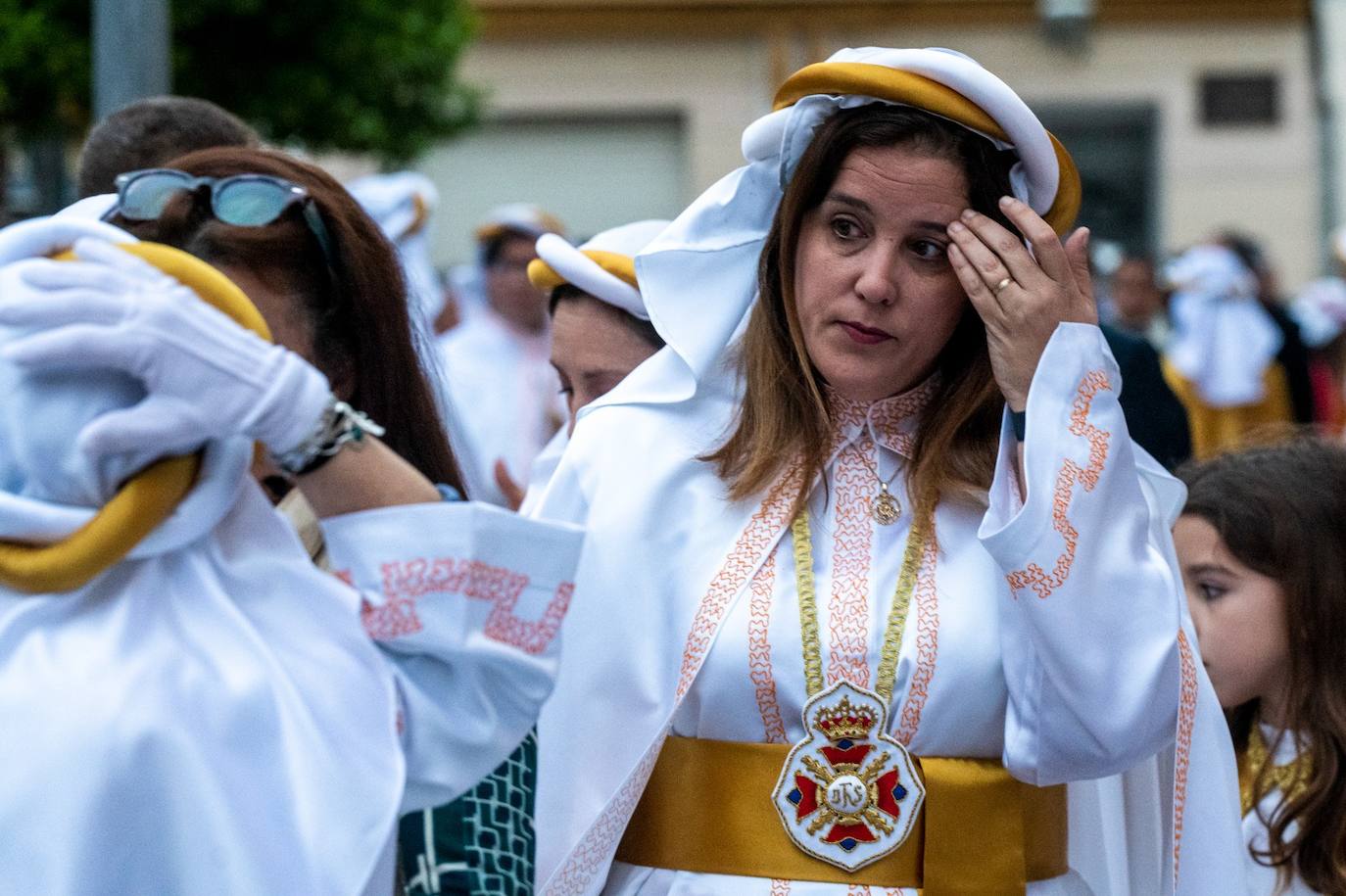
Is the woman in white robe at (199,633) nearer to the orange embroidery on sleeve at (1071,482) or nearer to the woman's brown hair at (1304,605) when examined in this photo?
the orange embroidery on sleeve at (1071,482)

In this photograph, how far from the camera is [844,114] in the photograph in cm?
324

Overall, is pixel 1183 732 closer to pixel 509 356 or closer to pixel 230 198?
pixel 230 198

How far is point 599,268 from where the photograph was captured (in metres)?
4.04

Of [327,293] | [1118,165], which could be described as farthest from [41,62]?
[1118,165]

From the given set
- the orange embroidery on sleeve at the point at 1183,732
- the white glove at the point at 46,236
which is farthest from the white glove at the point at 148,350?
the orange embroidery on sleeve at the point at 1183,732

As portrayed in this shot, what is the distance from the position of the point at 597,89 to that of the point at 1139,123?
4.78m

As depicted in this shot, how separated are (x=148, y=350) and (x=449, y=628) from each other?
447 mm

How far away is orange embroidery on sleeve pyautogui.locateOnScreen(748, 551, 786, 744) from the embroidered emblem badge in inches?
1.9

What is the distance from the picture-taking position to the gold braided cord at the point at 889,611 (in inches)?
119

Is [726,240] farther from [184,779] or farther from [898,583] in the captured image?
[184,779]

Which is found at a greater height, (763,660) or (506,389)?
(763,660)

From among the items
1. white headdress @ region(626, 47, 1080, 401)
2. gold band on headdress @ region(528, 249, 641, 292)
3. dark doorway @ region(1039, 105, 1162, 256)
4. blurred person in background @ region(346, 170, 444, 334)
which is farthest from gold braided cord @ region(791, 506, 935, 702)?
dark doorway @ region(1039, 105, 1162, 256)

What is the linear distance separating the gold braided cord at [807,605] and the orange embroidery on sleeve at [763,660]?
0.05 m

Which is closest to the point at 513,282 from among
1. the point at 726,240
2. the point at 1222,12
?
the point at 726,240
